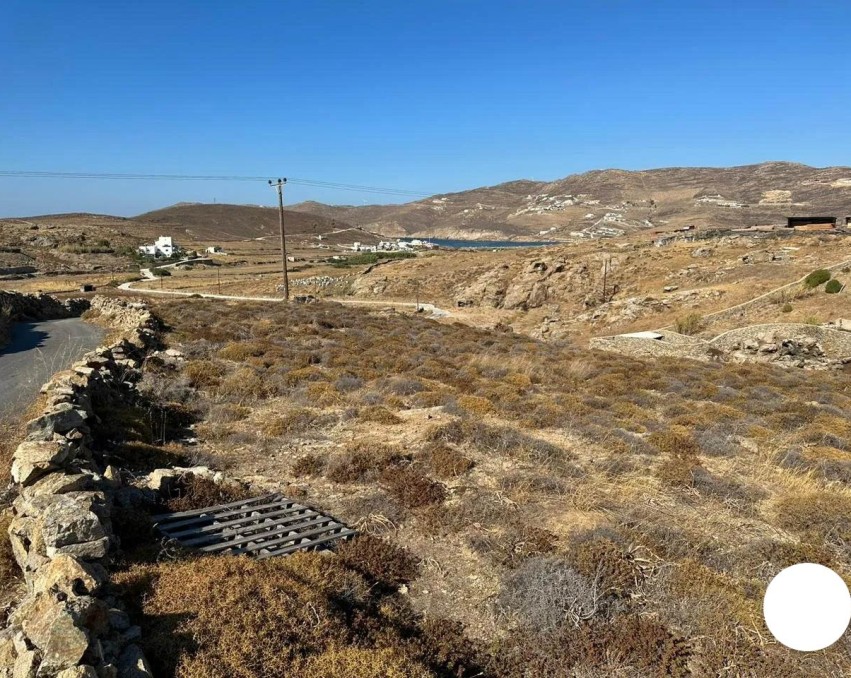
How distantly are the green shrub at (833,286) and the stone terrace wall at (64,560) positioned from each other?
3709 centimetres

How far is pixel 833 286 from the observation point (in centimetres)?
3106

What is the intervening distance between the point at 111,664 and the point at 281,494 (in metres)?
4.40

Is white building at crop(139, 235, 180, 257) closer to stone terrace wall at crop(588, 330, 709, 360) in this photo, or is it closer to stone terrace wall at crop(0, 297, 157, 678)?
stone terrace wall at crop(588, 330, 709, 360)

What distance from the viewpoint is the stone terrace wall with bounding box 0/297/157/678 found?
3.66m

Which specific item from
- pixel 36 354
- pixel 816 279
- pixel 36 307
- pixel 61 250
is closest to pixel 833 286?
pixel 816 279

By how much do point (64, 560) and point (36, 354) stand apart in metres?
15.0

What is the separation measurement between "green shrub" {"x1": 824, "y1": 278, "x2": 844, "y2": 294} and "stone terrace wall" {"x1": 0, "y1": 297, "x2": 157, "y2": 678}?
37090 millimetres

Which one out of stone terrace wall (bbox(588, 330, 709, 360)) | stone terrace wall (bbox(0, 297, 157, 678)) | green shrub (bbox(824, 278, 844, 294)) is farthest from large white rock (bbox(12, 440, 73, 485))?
green shrub (bbox(824, 278, 844, 294))

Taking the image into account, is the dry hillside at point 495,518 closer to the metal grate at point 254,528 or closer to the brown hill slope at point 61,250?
the metal grate at point 254,528

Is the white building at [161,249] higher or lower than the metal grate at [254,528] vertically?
higher

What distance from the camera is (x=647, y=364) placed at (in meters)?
21.1

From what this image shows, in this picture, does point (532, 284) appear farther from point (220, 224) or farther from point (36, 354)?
point (220, 224)

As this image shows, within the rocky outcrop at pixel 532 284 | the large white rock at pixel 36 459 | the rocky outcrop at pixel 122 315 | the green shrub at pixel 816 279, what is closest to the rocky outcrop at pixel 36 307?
the rocky outcrop at pixel 122 315

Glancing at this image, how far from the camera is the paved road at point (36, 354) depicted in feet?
38.7
